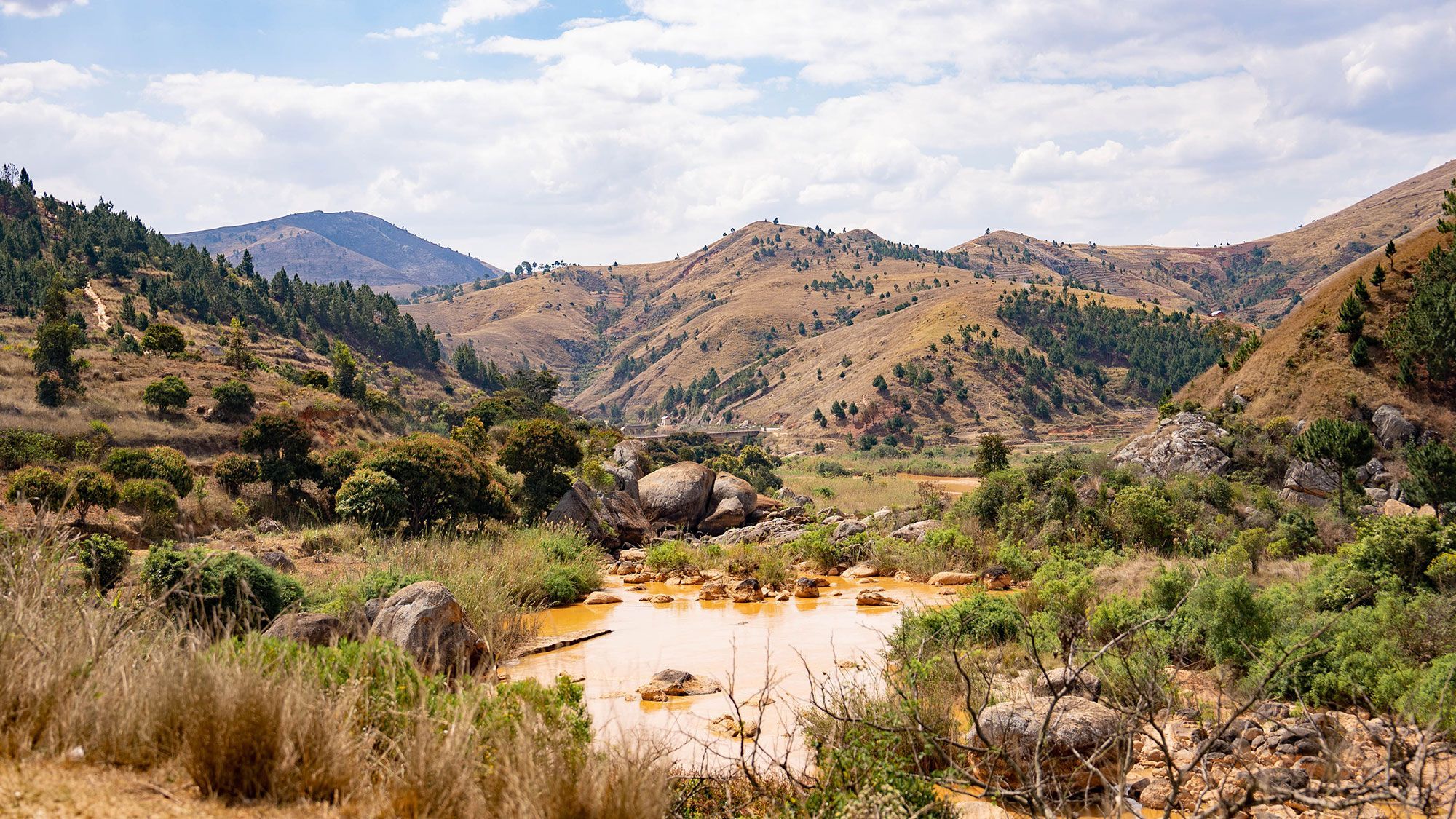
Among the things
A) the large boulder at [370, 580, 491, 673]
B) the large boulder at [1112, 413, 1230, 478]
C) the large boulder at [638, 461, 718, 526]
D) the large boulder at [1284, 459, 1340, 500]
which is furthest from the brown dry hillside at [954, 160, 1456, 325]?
the large boulder at [370, 580, 491, 673]

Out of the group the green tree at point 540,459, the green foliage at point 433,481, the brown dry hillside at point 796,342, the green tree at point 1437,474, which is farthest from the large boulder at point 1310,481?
the brown dry hillside at point 796,342

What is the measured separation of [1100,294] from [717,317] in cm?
6240

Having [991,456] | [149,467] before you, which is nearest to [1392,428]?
[991,456]

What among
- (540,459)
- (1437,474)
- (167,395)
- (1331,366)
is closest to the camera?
(1437,474)

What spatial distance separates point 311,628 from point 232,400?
1009 inches

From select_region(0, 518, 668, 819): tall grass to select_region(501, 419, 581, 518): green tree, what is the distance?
17963mm

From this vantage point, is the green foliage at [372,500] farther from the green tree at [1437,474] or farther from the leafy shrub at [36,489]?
the green tree at [1437,474]

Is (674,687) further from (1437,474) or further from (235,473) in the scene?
(235,473)

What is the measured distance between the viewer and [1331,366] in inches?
1021

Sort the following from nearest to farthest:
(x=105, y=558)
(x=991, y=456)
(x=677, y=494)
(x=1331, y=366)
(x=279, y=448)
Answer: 1. (x=105, y=558)
2. (x=279, y=448)
3. (x=677, y=494)
4. (x=1331, y=366)
5. (x=991, y=456)

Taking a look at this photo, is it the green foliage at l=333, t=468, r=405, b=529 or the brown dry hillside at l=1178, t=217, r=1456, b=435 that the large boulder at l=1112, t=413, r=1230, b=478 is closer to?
the brown dry hillside at l=1178, t=217, r=1456, b=435

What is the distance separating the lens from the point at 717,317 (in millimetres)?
143625

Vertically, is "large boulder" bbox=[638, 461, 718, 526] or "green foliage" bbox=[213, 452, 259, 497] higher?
"green foliage" bbox=[213, 452, 259, 497]

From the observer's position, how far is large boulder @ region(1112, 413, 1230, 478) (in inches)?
910
